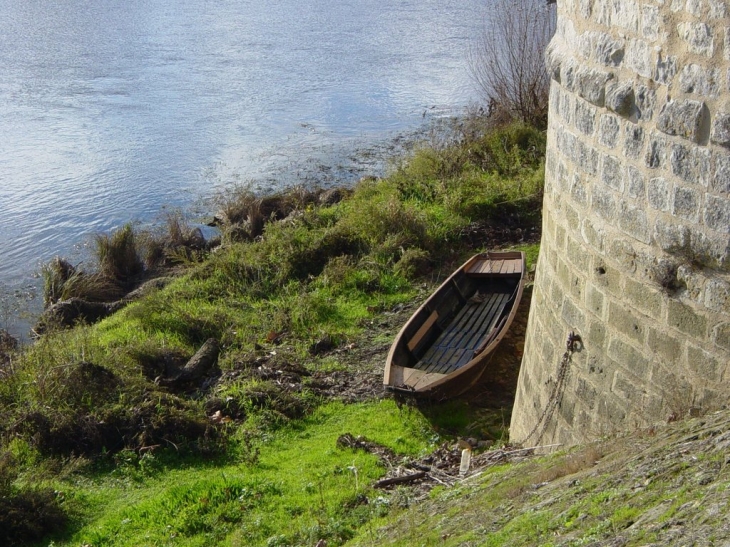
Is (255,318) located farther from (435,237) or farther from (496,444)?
(496,444)

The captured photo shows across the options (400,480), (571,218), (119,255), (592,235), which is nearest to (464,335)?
(400,480)

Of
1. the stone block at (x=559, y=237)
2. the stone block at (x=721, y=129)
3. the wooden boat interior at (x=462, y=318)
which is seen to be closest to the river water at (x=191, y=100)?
the wooden boat interior at (x=462, y=318)

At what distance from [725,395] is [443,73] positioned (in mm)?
20489

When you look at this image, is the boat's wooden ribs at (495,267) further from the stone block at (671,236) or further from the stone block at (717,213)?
the stone block at (717,213)

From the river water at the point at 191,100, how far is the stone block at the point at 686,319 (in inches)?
452

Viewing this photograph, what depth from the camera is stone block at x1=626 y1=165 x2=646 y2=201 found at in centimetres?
458

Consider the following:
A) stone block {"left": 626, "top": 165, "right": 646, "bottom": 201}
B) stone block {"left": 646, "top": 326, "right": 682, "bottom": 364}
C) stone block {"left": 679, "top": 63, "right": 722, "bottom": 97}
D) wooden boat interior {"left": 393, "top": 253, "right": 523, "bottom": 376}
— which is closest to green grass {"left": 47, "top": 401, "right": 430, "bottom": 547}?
wooden boat interior {"left": 393, "top": 253, "right": 523, "bottom": 376}

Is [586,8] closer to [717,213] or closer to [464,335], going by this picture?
[717,213]

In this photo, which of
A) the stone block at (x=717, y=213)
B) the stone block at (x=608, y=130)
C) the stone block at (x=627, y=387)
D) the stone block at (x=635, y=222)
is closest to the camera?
the stone block at (x=717, y=213)

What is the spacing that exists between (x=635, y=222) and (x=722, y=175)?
2.29 feet

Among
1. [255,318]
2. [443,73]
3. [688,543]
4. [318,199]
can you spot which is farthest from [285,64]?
[688,543]

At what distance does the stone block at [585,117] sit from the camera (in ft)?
16.4

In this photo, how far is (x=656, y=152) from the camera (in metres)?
4.42

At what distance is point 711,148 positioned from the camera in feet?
13.4
